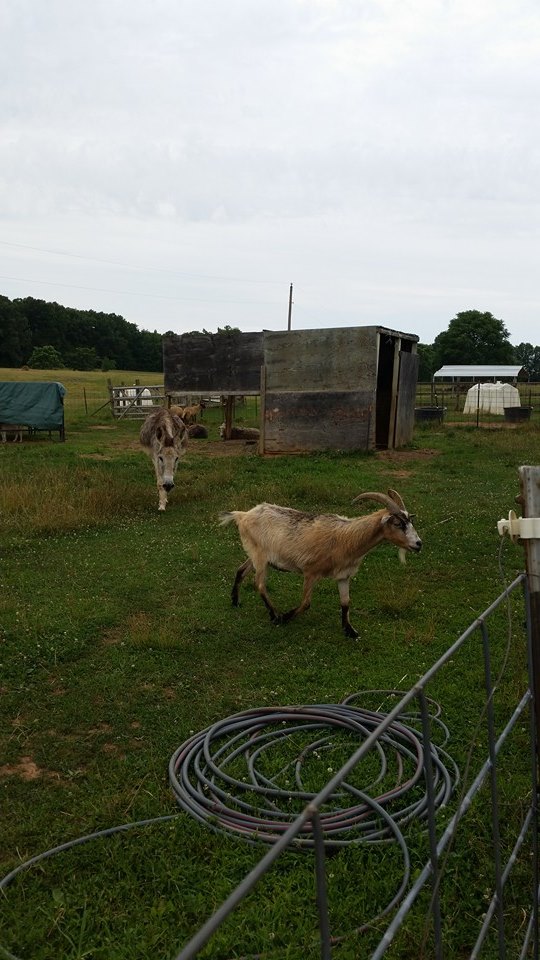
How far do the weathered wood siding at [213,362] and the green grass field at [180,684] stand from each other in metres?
8.64

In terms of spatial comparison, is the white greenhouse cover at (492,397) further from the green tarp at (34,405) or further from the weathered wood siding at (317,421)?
the green tarp at (34,405)

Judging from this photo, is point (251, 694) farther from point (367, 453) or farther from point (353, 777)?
point (367, 453)

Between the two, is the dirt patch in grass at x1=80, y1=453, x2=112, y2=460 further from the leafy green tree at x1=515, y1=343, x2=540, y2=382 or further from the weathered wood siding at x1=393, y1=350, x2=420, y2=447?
the leafy green tree at x1=515, y1=343, x2=540, y2=382

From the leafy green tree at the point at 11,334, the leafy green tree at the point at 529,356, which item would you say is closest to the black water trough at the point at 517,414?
the leafy green tree at the point at 11,334

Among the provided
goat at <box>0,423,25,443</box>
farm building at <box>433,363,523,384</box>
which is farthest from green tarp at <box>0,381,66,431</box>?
farm building at <box>433,363,523,384</box>

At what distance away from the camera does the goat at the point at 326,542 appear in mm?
6644

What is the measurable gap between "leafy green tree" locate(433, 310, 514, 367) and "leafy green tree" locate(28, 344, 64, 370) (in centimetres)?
4555

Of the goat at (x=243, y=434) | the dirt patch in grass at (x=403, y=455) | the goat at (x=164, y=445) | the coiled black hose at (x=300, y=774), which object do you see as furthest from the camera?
the goat at (x=243, y=434)

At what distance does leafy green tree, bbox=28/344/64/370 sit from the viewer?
74.0 meters

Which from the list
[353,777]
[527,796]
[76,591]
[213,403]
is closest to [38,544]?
[76,591]

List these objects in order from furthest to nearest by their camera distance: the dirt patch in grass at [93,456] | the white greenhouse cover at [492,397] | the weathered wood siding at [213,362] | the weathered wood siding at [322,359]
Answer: the white greenhouse cover at [492,397] → the weathered wood siding at [213,362] → the dirt patch in grass at [93,456] → the weathered wood siding at [322,359]

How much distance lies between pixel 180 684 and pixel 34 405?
18944mm

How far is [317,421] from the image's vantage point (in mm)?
18844

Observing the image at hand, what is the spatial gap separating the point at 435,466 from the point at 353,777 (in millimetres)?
13305
